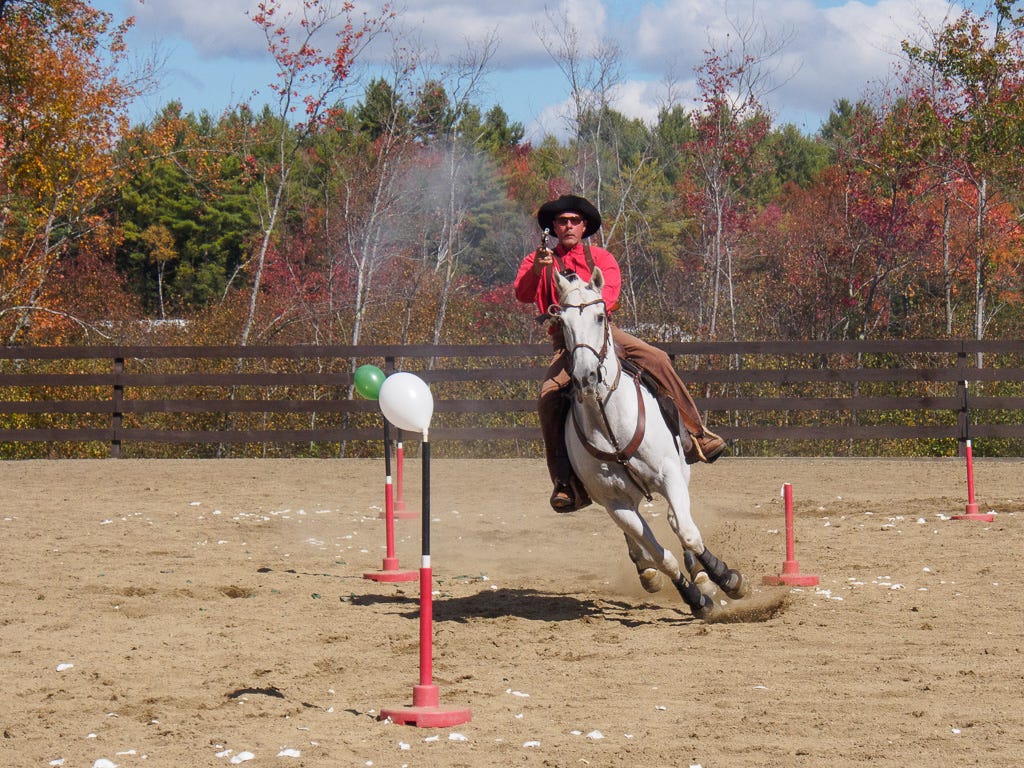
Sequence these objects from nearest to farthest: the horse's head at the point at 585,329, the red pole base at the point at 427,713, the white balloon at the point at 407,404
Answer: the red pole base at the point at 427,713 < the white balloon at the point at 407,404 < the horse's head at the point at 585,329

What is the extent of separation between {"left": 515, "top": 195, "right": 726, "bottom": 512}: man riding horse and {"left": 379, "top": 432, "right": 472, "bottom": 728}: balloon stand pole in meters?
2.49

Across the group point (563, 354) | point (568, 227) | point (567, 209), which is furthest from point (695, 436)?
point (567, 209)

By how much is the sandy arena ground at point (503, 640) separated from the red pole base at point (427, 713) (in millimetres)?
54

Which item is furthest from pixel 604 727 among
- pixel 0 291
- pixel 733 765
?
pixel 0 291

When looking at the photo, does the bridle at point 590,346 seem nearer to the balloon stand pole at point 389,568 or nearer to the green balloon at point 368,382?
the balloon stand pole at point 389,568

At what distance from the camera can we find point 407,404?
19.9 ft

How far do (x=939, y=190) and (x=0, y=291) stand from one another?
19.7 metres

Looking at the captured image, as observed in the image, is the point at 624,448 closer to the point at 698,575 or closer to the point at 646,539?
the point at 646,539

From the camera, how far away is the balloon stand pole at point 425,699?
5273 millimetres

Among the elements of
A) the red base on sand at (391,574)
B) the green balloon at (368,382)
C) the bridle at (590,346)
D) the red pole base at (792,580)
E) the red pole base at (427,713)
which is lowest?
the red pole base at (427,713)

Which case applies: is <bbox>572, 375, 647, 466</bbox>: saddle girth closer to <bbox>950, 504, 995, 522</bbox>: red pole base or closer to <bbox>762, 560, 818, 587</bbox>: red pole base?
<bbox>762, 560, 818, 587</bbox>: red pole base

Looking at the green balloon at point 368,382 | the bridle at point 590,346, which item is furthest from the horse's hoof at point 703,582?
the green balloon at point 368,382

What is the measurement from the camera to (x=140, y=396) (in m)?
22.0

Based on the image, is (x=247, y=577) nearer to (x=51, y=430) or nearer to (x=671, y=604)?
(x=671, y=604)
